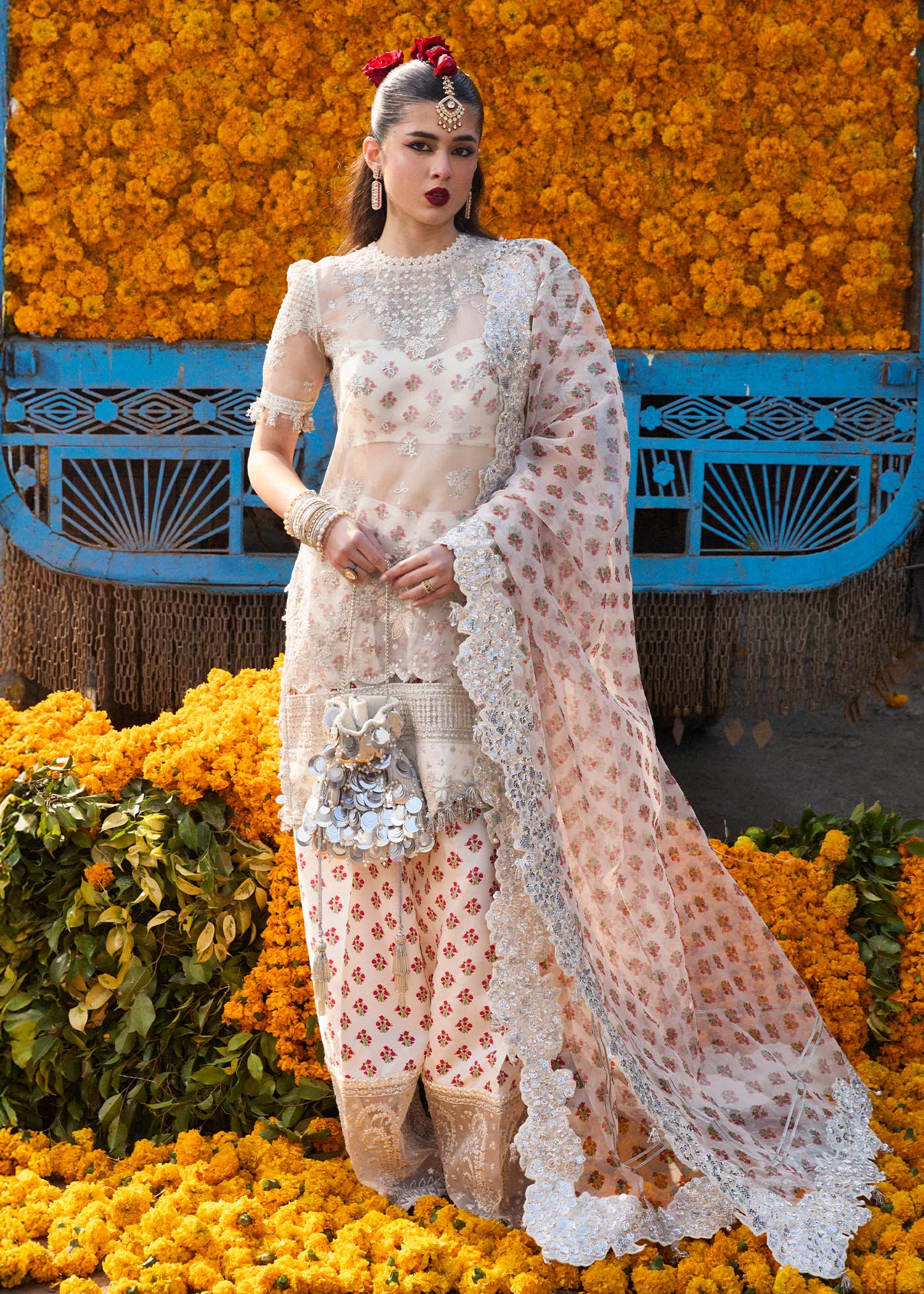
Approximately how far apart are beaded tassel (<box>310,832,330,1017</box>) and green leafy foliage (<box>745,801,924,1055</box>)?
1350 mm

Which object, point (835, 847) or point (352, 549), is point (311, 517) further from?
point (835, 847)

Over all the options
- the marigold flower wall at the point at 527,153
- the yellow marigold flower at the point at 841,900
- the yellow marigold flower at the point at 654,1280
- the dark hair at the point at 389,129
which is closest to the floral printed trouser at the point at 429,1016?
the yellow marigold flower at the point at 654,1280

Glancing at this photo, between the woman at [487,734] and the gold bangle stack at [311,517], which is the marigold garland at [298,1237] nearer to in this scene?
the woman at [487,734]

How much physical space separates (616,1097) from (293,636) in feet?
3.69

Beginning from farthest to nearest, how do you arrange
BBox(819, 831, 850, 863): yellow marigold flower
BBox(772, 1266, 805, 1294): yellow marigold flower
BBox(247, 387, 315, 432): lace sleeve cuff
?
1. BBox(819, 831, 850, 863): yellow marigold flower
2. BBox(247, 387, 315, 432): lace sleeve cuff
3. BBox(772, 1266, 805, 1294): yellow marigold flower

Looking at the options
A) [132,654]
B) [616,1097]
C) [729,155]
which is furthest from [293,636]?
[729,155]

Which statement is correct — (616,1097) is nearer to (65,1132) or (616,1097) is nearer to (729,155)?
(65,1132)

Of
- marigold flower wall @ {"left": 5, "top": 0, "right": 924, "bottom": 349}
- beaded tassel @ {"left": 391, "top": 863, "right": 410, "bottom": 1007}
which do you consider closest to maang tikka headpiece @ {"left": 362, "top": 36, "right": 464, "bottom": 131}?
beaded tassel @ {"left": 391, "top": 863, "right": 410, "bottom": 1007}

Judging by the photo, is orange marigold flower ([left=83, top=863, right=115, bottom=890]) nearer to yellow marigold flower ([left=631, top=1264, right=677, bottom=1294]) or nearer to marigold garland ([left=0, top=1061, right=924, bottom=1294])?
marigold garland ([left=0, top=1061, right=924, bottom=1294])

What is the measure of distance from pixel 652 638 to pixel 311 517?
→ 191cm

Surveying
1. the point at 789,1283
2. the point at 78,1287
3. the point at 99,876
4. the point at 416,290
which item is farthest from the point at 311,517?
the point at 789,1283

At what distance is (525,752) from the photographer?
221cm

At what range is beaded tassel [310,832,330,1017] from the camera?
2.41 m

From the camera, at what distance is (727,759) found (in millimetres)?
4172
